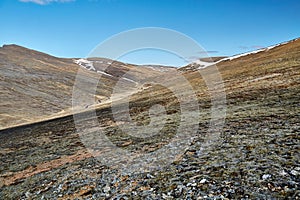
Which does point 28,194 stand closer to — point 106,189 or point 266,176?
point 106,189

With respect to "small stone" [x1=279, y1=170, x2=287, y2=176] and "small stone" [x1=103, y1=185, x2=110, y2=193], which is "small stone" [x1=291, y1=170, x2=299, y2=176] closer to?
"small stone" [x1=279, y1=170, x2=287, y2=176]

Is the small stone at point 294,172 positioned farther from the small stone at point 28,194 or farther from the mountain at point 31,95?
the mountain at point 31,95

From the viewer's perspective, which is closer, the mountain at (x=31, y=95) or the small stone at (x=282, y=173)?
the small stone at (x=282, y=173)

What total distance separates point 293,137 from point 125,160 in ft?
40.2

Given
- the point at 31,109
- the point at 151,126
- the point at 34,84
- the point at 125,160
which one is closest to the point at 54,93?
the point at 34,84

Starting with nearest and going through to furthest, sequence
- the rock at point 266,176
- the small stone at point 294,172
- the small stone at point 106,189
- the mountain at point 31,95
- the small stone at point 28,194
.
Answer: the small stone at point 294,172, the rock at point 266,176, the small stone at point 106,189, the small stone at point 28,194, the mountain at point 31,95

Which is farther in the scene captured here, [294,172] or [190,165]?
[190,165]

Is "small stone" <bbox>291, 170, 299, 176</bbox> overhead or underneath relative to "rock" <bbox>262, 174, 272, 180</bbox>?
overhead

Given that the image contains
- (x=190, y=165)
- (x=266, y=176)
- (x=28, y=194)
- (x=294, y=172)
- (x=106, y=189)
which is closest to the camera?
(x=294, y=172)

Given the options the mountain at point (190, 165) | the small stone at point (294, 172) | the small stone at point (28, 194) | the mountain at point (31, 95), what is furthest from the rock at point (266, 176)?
the mountain at point (31, 95)

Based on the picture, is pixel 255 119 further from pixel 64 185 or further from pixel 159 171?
pixel 64 185

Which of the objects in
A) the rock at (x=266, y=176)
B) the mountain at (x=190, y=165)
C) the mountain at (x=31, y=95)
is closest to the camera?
the rock at (x=266, y=176)

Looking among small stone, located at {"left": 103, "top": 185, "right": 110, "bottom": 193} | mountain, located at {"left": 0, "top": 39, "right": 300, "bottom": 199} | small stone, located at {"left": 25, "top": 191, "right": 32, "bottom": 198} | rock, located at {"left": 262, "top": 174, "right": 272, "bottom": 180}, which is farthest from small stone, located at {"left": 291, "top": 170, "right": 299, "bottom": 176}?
small stone, located at {"left": 25, "top": 191, "right": 32, "bottom": 198}

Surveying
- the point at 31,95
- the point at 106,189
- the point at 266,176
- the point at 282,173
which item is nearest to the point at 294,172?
the point at 282,173
